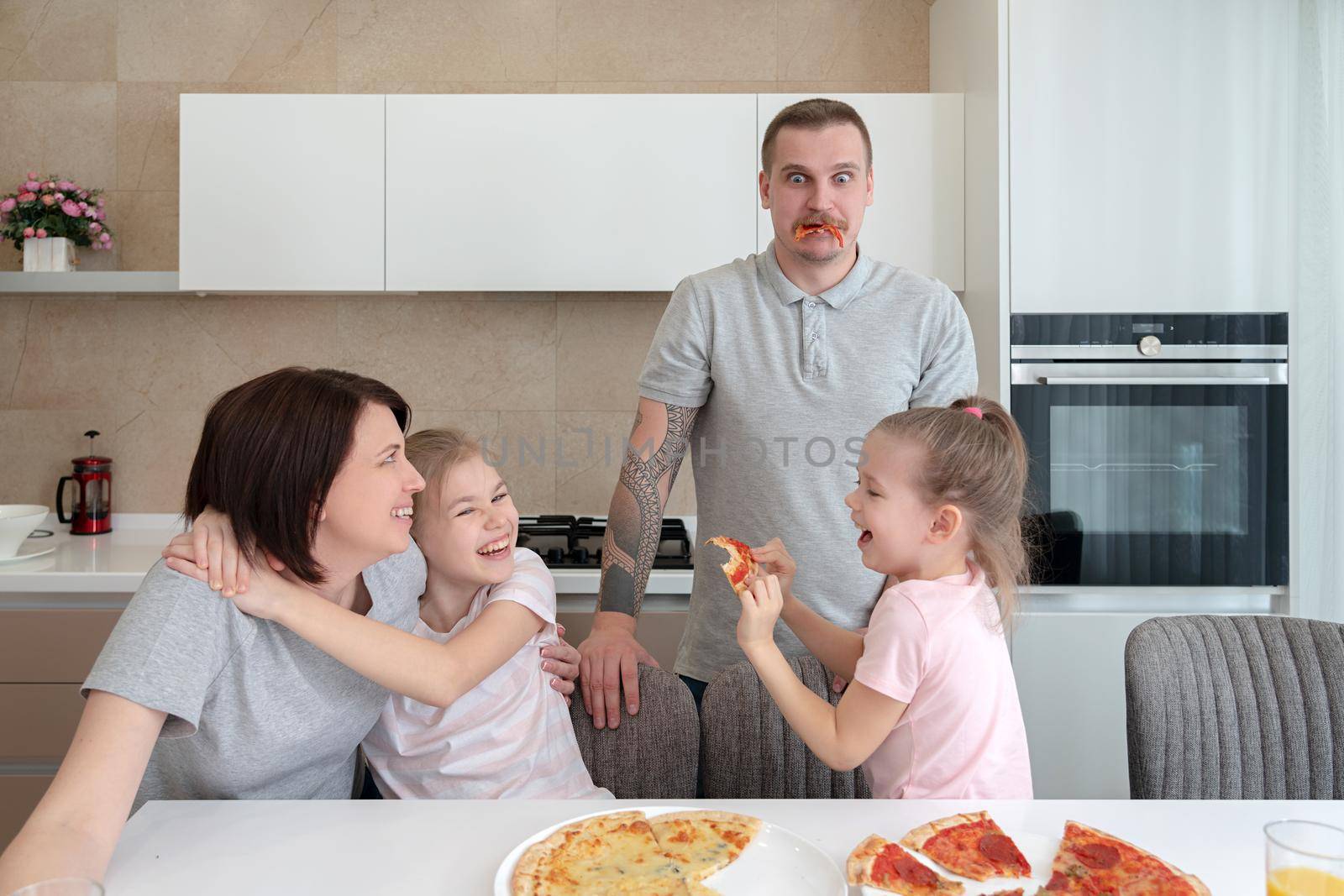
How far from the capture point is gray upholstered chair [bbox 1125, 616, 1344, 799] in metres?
1.56

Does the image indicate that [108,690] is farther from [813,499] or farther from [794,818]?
[813,499]

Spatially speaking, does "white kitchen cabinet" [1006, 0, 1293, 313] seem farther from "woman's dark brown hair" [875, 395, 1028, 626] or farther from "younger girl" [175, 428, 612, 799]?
"younger girl" [175, 428, 612, 799]

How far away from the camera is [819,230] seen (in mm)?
1789

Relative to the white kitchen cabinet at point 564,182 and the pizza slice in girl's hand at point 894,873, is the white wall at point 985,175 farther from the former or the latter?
the pizza slice in girl's hand at point 894,873

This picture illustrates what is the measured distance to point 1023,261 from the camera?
246cm

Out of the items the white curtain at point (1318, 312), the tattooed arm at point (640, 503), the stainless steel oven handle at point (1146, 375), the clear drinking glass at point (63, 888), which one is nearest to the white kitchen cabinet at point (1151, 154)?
the white curtain at point (1318, 312)

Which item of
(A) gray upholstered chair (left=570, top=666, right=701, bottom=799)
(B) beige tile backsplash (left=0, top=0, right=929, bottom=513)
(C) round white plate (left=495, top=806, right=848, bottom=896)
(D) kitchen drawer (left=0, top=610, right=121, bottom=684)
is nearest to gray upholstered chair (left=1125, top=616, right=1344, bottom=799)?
(A) gray upholstered chair (left=570, top=666, right=701, bottom=799)

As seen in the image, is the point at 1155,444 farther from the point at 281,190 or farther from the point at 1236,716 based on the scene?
the point at 281,190

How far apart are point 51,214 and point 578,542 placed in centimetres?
178

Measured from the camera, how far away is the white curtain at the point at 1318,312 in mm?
2375

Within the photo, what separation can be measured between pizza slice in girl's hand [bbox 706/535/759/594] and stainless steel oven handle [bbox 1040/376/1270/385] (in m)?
1.37

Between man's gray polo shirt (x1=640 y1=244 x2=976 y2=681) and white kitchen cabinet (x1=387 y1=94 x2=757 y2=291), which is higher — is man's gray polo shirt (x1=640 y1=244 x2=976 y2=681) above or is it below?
below

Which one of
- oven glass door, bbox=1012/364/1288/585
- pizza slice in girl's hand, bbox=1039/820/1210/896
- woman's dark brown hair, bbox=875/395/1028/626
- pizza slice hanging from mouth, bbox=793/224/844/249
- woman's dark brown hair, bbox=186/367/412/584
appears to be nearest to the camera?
pizza slice in girl's hand, bbox=1039/820/1210/896

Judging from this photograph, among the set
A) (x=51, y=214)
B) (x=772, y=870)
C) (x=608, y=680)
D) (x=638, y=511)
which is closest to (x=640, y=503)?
(x=638, y=511)
